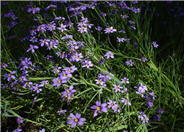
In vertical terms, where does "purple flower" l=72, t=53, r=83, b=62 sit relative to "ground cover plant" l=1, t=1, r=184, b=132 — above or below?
above

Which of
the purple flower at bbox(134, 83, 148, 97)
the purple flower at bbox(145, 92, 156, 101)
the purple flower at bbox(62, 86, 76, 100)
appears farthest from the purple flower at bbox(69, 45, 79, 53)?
the purple flower at bbox(145, 92, 156, 101)

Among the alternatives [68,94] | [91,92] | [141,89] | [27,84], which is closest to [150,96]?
[141,89]

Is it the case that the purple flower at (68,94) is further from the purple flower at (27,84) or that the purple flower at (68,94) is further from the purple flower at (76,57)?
the purple flower at (27,84)

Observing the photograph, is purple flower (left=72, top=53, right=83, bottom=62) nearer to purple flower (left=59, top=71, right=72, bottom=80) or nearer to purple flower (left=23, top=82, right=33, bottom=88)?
purple flower (left=59, top=71, right=72, bottom=80)

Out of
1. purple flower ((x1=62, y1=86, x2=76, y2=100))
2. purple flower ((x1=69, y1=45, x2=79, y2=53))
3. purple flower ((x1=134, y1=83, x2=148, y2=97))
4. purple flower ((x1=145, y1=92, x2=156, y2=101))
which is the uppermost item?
purple flower ((x1=69, y1=45, x2=79, y2=53))

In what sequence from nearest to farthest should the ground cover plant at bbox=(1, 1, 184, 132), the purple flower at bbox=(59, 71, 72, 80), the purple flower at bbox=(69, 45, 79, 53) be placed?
the purple flower at bbox=(59, 71, 72, 80)
the ground cover plant at bbox=(1, 1, 184, 132)
the purple flower at bbox=(69, 45, 79, 53)

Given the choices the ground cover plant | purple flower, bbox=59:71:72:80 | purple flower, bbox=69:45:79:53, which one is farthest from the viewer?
purple flower, bbox=69:45:79:53

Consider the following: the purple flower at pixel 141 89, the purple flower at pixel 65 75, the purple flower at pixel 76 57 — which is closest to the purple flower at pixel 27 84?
the purple flower at pixel 65 75

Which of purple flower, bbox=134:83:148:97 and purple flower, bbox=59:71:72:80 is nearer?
purple flower, bbox=59:71:72:80

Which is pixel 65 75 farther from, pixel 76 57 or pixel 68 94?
pixel 76 57

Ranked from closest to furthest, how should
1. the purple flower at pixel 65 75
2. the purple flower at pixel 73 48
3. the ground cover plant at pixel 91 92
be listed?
the purple flower at pixel 65 75 < the ground cover plant at pixel 91 92 < the purple flower at pixel 73 48

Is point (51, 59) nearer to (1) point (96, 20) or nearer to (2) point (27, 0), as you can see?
(1) point (96, 20)
